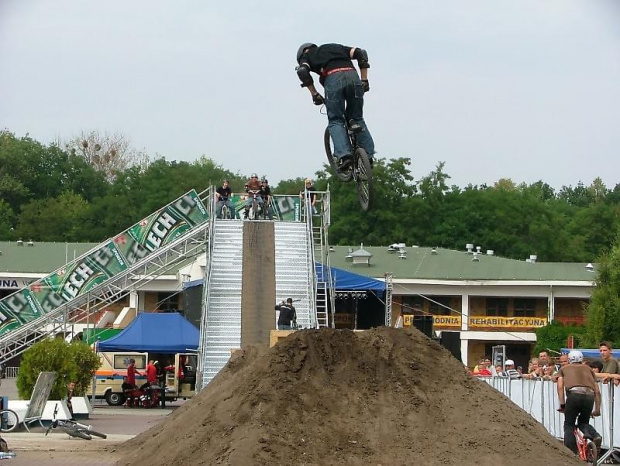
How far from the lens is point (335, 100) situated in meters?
15.5

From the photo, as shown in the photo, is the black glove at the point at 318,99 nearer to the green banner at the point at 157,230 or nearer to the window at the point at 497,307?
the green banner at the point at 157,230

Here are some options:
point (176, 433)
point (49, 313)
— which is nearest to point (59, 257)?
point (49, 313)

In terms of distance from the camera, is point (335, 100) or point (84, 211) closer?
point (335, 100)

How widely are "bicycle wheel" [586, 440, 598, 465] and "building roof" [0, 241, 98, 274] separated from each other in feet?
166

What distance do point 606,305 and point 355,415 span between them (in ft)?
95.0

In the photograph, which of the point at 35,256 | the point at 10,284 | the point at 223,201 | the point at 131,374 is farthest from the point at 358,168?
the point at 35,256

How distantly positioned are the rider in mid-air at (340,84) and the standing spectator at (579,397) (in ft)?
13.2

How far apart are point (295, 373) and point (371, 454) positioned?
1.83 m

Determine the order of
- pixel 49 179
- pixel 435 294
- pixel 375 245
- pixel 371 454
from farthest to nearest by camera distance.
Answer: pixel 49 179 → pixel 375 245 → pixel 435 294 → pixel 371 454

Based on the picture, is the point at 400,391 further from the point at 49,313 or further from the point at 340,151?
the point at 49,313

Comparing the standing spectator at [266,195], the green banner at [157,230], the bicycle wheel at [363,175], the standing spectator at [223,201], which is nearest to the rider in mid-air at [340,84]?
the bicycle wheel at [363,175]

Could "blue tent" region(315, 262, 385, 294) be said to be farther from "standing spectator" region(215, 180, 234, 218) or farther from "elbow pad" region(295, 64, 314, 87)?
"elbow pad" region(295, 64, 314, 87)

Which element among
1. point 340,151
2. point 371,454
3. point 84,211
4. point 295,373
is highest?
point 84,211

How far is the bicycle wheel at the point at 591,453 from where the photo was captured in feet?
49.0
